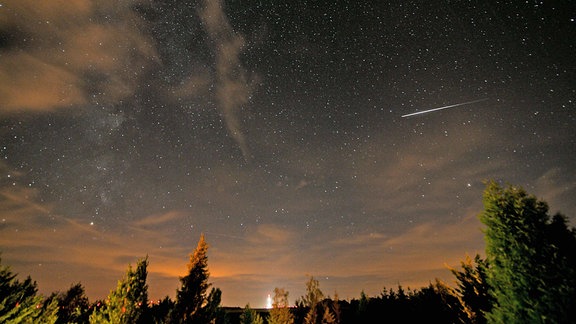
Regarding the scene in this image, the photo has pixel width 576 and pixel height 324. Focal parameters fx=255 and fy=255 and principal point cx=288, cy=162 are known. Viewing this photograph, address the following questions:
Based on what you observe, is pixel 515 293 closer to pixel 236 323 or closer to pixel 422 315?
pixel 422 315

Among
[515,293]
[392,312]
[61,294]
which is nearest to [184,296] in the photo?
[515,293]

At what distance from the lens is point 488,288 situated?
1037 cm

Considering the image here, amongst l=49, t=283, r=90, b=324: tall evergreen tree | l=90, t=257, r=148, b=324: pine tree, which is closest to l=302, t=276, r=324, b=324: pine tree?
l=90, t=257, r=148, b=324: pine tree

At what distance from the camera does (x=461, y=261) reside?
39.4ft

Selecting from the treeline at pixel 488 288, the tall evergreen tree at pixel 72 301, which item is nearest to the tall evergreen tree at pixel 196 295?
the treeline at pixel 488 288

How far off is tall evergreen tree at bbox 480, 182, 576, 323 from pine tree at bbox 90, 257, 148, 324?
41.1 feet

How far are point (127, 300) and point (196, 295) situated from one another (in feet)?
9.92

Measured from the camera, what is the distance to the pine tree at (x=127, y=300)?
10.4 metres

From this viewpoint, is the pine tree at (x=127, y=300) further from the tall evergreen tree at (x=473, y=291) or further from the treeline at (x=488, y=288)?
the tall evergreen tree at (x=473, y=291)

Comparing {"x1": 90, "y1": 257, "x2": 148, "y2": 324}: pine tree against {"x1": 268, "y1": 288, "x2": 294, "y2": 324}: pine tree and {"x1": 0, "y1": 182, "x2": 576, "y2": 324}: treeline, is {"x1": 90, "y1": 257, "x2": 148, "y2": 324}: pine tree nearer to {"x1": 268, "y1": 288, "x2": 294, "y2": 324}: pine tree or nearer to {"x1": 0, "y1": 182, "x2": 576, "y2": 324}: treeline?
{"x1": 0, "y1": 182, "x2": 576, "y2": 324}: treeline

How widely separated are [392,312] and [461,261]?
14.6 metres

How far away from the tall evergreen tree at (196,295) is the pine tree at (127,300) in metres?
1.69

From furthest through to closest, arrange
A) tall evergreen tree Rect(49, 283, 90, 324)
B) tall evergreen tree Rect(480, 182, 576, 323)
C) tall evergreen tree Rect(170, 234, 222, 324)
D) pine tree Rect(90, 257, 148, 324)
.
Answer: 1. tall evergreen tree Rect(49, 283, 90, 324)
2. tall evergreen tree Rect(170, 234, 222, 324)
3. pine tree Rect(90, 257, 148, 324)
4. tall evergreen tree Rect(480, 182, 576, 323)

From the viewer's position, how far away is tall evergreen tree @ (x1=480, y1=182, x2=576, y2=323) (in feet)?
14.5
